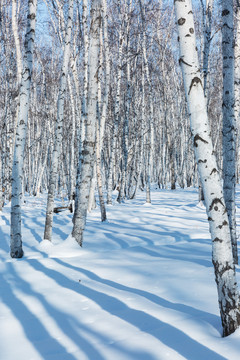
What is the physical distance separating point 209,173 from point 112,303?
5.85 ft

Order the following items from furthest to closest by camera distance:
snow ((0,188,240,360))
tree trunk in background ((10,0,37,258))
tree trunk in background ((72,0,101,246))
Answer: tree trunk in background ((72,0,101,246))
tree trunk in background ((10,0,37,258))
snow ((0,188,240,360))

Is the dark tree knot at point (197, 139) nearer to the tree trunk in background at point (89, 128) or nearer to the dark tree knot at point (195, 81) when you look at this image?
the dark tree knot at point (195, 81)

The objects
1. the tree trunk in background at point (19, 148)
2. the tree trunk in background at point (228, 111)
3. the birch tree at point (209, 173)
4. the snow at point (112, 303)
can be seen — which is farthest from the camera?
the tree trunk in background at point (19, 148)

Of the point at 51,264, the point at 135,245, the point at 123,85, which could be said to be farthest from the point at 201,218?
the point at 123,85

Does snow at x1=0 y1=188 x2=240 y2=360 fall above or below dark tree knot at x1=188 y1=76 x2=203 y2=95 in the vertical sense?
below

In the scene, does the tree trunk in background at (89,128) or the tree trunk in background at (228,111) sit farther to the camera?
the tree trunk in background at (89,128)

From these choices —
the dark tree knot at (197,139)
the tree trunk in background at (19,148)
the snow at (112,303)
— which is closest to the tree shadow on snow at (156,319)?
the snow at (112,303)

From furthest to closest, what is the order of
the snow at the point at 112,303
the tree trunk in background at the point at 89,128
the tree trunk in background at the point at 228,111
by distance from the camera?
the tree trunk in background at the point at 89,128
the tree trunk in background at the point at 228,111
the snow at the point at 112,303

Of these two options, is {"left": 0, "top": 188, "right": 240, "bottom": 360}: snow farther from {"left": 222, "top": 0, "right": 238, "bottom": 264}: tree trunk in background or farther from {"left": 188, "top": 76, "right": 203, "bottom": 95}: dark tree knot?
{"left": 188, "top": 76, "right": 203, "bottom": 95}: dark tree knot

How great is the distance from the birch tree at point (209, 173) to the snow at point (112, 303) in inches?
11.6

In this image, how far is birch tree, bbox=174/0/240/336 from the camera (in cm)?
259

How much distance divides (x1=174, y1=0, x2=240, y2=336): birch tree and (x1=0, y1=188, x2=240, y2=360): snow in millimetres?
294

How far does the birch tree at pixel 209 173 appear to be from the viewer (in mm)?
2590

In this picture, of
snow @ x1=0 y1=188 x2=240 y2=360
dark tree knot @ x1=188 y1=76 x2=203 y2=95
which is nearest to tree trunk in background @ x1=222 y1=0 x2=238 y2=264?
snow @ x1=0 y1=188 x2=240 y2=360
